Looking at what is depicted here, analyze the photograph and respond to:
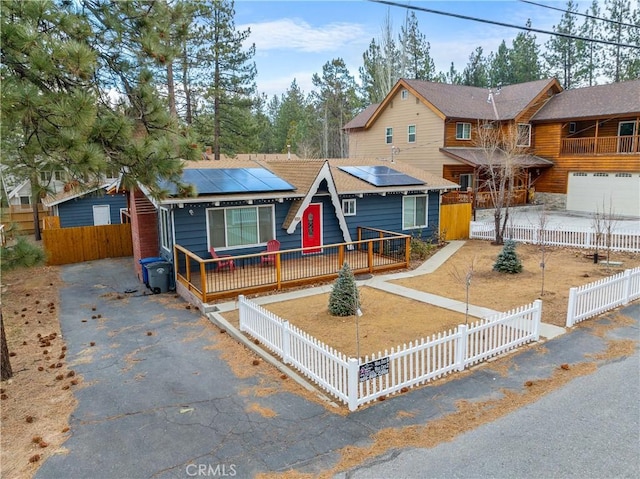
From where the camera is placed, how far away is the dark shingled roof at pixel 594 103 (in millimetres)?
25688

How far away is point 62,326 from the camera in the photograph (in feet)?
34.4

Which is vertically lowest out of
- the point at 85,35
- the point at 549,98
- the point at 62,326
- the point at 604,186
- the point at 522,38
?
the point at 62,326

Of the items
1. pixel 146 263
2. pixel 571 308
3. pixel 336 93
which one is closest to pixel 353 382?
pixel 571 308

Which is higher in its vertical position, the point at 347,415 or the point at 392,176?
the point at 392,176

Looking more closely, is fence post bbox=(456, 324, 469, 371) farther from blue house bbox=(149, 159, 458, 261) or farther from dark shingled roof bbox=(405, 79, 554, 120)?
dark shingled roof bbox=(405, 79, 554, 120)

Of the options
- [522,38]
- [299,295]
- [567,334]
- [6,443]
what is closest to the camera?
[6,443]

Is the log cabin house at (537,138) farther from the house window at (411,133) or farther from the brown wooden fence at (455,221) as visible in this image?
the brown wooden fence at (455,221)

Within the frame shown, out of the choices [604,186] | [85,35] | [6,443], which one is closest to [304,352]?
[6,443]

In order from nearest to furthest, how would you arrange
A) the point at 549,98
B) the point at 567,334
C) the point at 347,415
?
the point at 347,415 → the point at 567,334 → the point at 549,98

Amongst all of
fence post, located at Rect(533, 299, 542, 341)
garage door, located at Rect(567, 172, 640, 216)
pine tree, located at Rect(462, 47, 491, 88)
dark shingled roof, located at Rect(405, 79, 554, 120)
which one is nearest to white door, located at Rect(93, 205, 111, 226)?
dark shingled roof, located at Rect(405, 79, 554, 120)

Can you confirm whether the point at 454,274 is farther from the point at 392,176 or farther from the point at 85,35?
the point at 85,35

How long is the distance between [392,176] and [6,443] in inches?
608

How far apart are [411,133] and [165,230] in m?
20.1

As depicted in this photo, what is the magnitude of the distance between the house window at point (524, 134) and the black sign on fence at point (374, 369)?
25.6m
